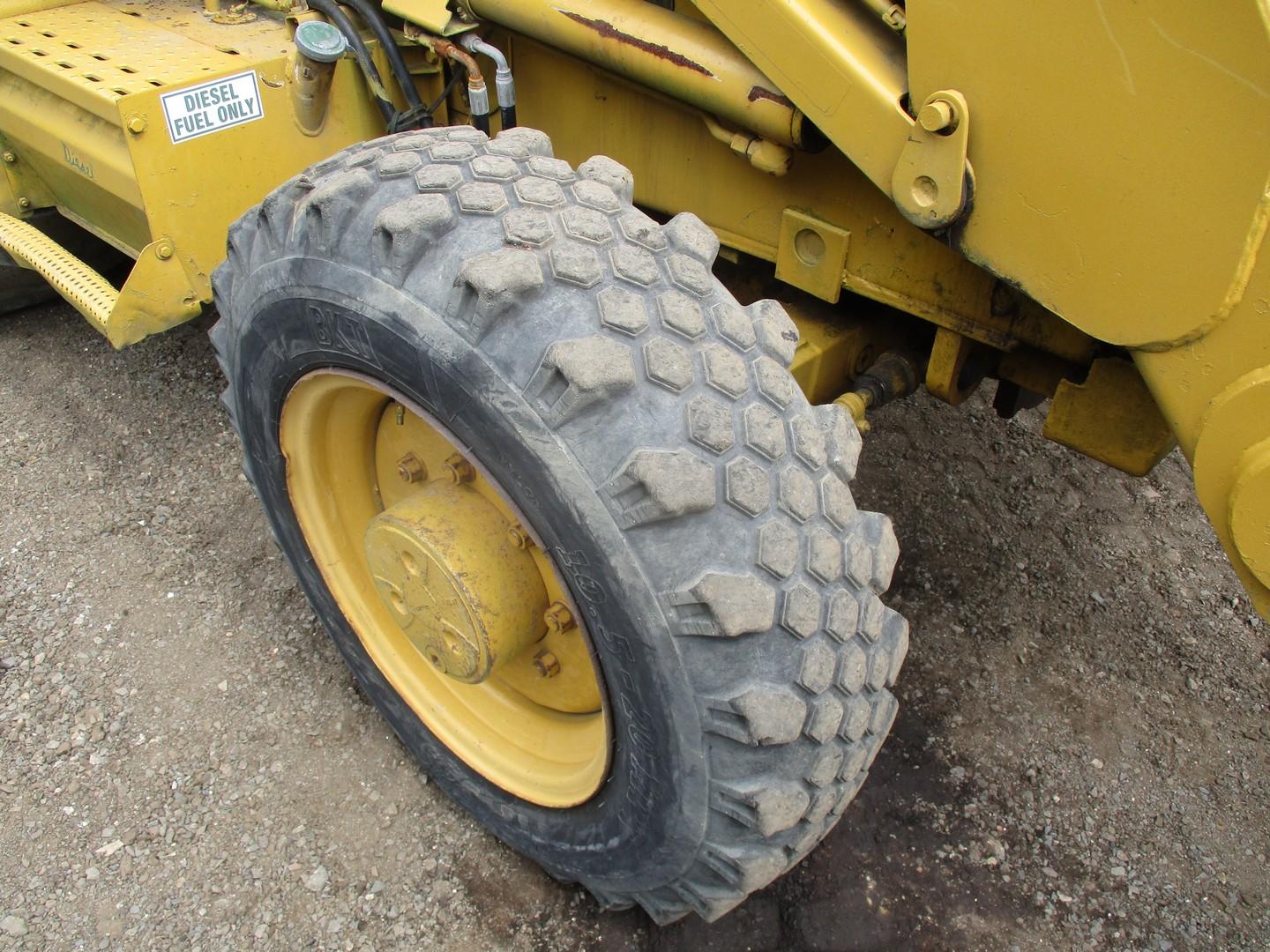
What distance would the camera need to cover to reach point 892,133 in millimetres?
1556

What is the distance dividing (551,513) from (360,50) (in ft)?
4.57

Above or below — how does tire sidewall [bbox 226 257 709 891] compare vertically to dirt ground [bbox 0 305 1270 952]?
above

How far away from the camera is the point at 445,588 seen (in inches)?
73.7

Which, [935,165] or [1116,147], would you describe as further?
[935,165]

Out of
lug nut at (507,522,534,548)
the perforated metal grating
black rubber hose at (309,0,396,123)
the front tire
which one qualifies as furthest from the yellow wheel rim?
the perforated metal grating

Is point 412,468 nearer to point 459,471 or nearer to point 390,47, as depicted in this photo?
point 459,471

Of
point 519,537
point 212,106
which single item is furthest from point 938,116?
point 212,106

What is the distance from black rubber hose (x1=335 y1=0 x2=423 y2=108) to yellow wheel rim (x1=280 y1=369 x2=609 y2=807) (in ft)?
2.72

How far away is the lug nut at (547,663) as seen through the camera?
6.65 feet

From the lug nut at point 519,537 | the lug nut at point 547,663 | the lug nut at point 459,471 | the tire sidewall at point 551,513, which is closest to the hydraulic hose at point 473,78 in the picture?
the tire sidewall at point 551,513

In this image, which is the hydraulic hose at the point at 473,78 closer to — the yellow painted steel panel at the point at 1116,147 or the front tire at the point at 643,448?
the front tire at the point at 643,448

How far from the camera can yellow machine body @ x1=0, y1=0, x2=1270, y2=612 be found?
1.33 metres

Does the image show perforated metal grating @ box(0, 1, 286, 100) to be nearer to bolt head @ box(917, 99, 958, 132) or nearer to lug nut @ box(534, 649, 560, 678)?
lug nut @ box(534, 649, 560, 678)

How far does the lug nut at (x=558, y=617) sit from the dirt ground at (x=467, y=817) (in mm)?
622
